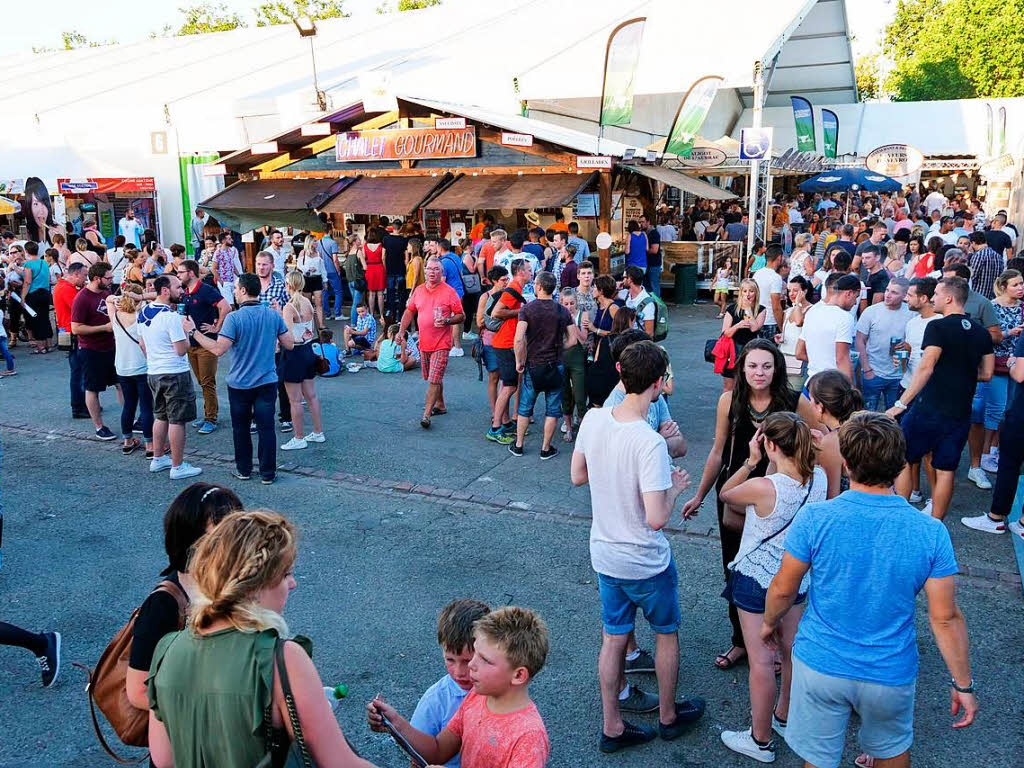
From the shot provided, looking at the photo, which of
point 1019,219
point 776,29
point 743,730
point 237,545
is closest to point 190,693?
point 237,545

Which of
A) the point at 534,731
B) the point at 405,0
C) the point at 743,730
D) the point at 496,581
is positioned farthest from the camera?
the point at 405,0

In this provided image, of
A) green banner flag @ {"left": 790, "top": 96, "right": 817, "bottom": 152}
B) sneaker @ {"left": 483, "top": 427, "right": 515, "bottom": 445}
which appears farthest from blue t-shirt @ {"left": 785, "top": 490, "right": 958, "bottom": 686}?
green banner flag @ {"left": 790, "top": 96, "right": 817, "bottom": 152}

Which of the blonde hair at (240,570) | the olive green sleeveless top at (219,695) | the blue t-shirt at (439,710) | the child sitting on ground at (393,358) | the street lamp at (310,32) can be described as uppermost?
the street lamp at (310,32)

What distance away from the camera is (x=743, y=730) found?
3717mm

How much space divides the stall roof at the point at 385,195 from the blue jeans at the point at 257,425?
7709mm

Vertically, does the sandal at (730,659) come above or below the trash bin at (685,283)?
below

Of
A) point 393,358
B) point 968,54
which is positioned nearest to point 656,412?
point 393,358

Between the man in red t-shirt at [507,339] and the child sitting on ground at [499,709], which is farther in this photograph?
the man in red t-shirt at [507,339]

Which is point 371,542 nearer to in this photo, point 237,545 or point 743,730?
point 743,730

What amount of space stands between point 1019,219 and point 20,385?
→ 15.2 metres

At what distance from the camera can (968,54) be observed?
139 ft

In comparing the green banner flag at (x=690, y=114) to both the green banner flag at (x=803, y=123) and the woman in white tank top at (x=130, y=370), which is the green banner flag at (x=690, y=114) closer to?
the green banner flag at (x=803, y=123)

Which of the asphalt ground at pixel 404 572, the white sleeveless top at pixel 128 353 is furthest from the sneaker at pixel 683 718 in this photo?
the white sleeveless top at pixel 128 353

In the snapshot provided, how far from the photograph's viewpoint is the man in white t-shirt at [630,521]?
332cm
